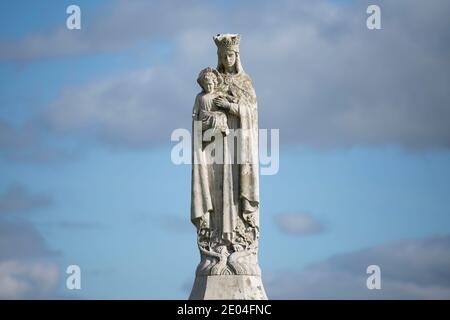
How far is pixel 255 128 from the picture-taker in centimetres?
3225

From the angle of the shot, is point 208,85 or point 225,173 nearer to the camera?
point 225,173

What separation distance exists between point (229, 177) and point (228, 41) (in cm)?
319

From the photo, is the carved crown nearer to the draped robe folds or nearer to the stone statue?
the stone statue

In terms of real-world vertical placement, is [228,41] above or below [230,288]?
above

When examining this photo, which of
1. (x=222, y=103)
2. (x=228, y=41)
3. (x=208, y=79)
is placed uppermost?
(x=228, y=41)

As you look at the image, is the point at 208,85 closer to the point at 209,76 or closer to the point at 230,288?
the point at 209,76

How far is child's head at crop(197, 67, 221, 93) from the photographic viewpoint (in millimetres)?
32281

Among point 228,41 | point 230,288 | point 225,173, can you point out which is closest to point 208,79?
point 228,41

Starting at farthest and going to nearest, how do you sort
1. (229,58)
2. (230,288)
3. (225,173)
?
(229,58) < (225,173) < (230,288)

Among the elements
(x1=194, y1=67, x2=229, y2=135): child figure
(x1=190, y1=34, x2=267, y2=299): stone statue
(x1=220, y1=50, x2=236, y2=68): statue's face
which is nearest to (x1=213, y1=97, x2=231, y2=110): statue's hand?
(x1=190, y1=34, x2=267, y2=299): stone statue

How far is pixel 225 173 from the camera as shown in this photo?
32.1 meters

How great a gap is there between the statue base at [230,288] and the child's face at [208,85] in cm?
441
